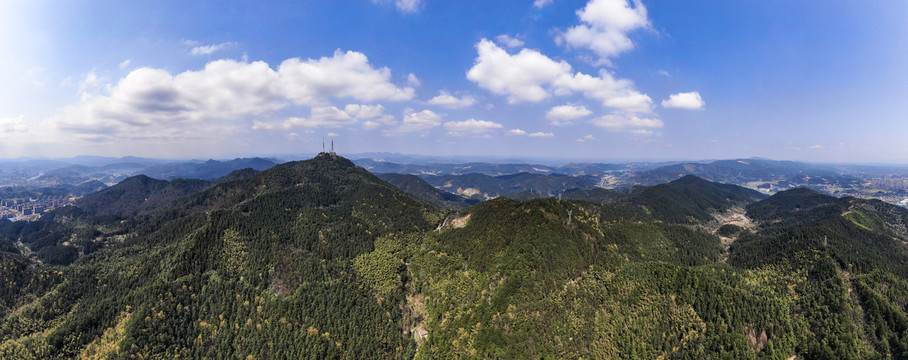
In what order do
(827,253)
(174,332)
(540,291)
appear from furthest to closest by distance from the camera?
(827,253) → (174,332) → (540,291)

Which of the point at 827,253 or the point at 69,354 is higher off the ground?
the point at 827,253

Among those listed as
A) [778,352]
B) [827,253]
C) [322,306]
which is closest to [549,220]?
[778,352]

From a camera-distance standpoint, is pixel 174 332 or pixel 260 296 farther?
pixel 260 296

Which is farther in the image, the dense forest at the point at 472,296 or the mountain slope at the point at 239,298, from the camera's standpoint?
the mountain slope at the point at 239,298

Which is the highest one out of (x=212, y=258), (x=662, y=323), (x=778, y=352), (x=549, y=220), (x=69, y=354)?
(x=549, y=220)

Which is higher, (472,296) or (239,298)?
(472,296)

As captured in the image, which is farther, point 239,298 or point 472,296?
point 239,298

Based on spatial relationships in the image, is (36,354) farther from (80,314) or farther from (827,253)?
(827,253)

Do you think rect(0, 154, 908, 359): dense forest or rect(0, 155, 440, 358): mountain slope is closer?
rect(0, 154, 908, 359): dense forest
